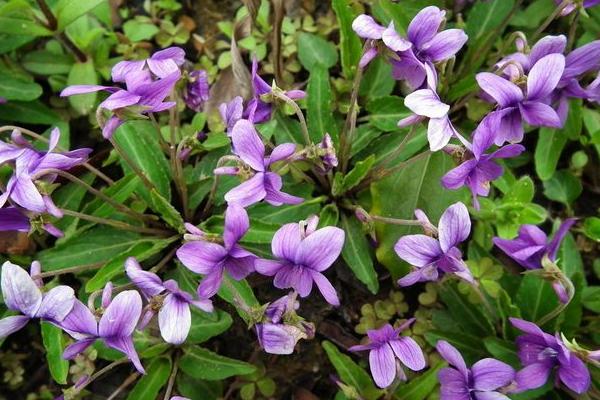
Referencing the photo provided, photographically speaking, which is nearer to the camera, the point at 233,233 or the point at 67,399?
the point at 233,233

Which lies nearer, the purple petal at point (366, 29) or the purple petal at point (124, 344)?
the purple petal at point (124, 344)

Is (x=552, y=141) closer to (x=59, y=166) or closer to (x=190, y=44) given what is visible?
(x=190, y=44)

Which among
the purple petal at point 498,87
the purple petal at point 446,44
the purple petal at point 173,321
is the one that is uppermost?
the purple petal at point 446,44

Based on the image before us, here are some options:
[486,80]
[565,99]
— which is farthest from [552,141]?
[486,80]

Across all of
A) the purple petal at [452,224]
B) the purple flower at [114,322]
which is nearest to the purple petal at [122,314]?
the purple flower at [114,322]

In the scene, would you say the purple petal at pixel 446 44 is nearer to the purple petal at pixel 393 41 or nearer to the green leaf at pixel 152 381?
the purple petal at pixel 393 41

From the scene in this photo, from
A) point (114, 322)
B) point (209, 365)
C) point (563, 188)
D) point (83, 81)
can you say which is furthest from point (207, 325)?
point (563, 188)

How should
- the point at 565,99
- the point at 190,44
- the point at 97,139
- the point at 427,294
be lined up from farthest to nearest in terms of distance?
the point at 190,44 < the point at 97,139 < the point at 427,294 < the point at 565,99
